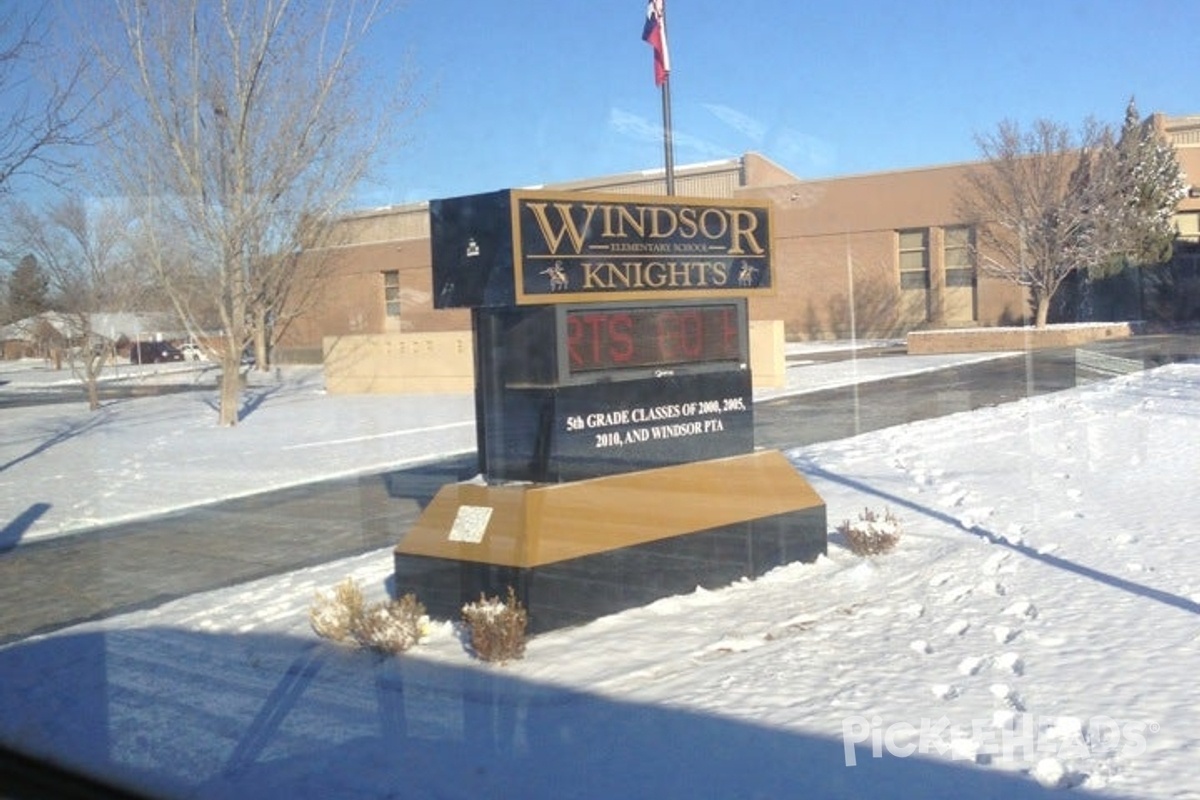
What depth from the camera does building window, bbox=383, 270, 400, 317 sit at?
34844 mm

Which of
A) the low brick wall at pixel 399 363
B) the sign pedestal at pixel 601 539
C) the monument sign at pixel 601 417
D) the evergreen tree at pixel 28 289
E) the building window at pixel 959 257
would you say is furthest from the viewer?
the building window at pixel 959 257

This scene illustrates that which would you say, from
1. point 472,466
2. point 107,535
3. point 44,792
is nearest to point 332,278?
point 472,466

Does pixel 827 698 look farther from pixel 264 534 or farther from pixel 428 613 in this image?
pixel 264 534

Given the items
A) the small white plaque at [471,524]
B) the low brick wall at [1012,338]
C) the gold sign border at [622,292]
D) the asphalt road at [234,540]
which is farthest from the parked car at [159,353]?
the small white plaque at [471,524]

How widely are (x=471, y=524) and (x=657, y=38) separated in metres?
6.77

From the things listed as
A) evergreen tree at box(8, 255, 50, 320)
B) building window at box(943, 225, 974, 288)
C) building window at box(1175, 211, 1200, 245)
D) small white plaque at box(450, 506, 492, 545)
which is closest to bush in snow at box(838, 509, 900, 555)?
small white plaque at box(450, 506, 492, 545)

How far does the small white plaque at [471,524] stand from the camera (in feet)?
27.9

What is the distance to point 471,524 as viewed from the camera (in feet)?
28.2

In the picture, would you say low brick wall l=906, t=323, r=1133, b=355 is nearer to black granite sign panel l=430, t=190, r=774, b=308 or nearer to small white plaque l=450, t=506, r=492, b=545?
black granite sign panel l=430, t=190, r=774, b=308

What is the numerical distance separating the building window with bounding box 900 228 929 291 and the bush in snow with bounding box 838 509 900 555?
3935 centimetres

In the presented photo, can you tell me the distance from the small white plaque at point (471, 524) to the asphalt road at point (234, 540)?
3.01m

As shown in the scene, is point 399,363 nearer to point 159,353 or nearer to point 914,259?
point 914,259

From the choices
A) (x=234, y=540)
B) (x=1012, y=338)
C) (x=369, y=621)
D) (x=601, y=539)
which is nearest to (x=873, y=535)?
(x=601, y=539)

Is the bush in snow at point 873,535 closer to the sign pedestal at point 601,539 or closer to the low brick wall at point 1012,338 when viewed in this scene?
the sign pedestal at point 601,539
